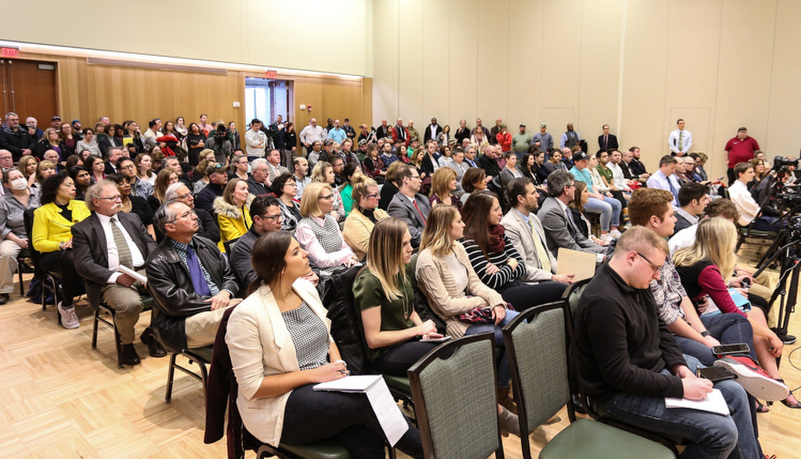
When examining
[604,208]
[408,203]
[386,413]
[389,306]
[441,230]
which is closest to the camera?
[386,413]

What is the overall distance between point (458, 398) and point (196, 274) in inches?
83.0

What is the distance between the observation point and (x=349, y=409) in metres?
2.04

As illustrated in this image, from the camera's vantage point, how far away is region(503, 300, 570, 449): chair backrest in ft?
6.98

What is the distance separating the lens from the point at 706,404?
7.14 feet

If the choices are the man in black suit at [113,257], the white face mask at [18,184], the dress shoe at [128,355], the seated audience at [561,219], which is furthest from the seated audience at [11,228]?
the seated audience at [561,219]

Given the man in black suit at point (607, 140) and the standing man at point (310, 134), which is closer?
the man in black suit at point (607, 140)

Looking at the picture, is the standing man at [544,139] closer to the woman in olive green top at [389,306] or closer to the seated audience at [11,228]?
the seated audience at [11,228]

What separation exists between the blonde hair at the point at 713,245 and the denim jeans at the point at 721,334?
0.34m

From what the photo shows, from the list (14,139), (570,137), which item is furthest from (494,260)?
(570,137)

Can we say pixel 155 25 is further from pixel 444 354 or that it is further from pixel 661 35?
pixel 444 354

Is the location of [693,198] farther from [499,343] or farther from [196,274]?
[196,274]

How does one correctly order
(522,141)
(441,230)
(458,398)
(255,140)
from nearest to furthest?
(458,398)
(441,230)
(255,140)
(522,141)

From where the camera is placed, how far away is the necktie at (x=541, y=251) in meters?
4.24

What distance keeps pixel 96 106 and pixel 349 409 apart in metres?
12.2
